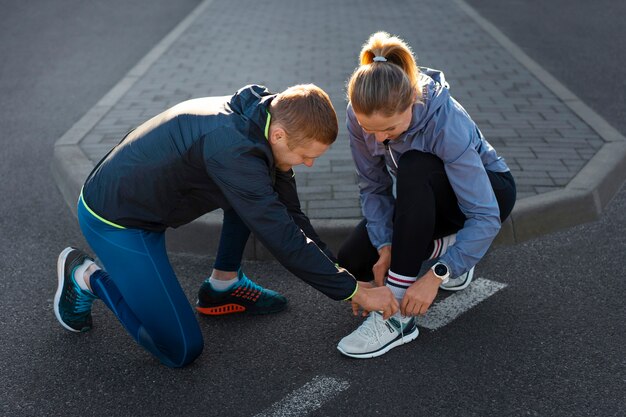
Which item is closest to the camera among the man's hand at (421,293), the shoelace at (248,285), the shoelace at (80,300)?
the man's hand at (421,293)

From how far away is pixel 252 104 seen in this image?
2.92m

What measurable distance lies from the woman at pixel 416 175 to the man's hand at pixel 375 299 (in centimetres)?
11

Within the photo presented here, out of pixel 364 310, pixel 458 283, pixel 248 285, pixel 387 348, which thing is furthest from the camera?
pixel 458 283

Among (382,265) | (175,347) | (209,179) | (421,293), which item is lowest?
(175,347)

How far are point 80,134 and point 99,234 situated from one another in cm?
306

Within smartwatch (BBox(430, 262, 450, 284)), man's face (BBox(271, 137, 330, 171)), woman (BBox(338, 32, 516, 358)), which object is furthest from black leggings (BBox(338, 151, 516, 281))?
man's face (BBox(271, 137, 330, 171))

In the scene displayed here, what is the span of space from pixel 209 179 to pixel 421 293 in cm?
100

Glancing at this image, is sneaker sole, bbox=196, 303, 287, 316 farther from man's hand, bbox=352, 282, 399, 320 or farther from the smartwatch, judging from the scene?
the smartwatch

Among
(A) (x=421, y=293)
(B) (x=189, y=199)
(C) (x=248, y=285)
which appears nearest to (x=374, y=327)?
(A) (x=421, y=293)

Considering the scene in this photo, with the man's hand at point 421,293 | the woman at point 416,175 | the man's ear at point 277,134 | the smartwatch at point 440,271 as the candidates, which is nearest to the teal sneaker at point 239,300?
the woman at point 416,175

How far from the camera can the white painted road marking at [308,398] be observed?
9.61 feet

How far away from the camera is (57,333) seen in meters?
3.53

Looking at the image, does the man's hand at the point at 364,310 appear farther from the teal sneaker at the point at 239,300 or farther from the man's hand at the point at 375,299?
the teal sneaker at the point at 239,300

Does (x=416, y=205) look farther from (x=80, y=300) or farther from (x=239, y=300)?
(x=80, y=300)
